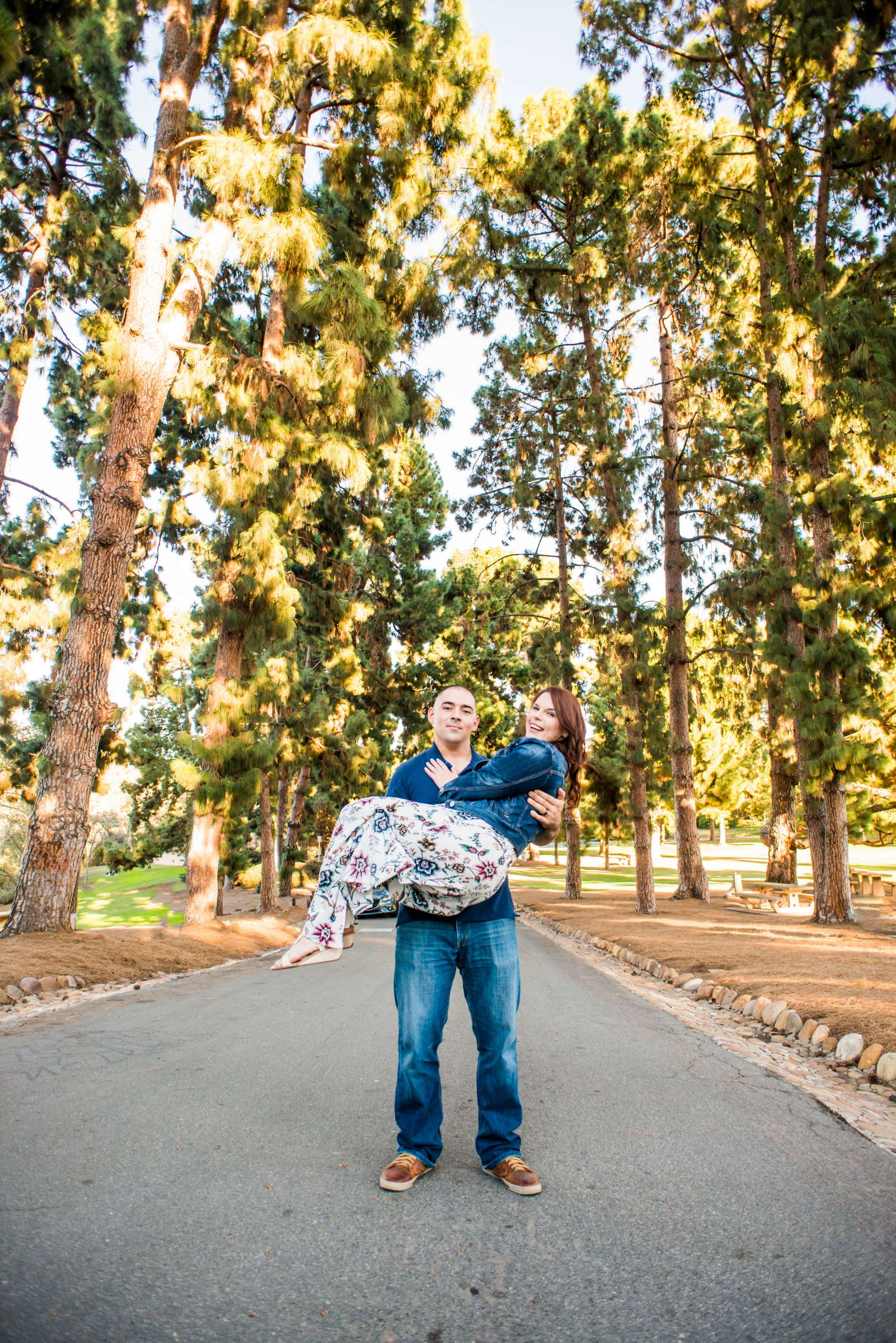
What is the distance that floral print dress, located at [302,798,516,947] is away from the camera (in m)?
2.96

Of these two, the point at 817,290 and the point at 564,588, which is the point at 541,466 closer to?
the point at 564,588

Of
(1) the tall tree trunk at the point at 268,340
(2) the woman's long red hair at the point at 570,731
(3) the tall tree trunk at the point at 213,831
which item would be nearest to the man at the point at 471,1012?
(2) the woman's long red hair at the point at 570,731

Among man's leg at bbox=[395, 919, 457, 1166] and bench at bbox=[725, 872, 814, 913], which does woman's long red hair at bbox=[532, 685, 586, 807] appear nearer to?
man's leg at bbox=[395, 919, 457, 1166]

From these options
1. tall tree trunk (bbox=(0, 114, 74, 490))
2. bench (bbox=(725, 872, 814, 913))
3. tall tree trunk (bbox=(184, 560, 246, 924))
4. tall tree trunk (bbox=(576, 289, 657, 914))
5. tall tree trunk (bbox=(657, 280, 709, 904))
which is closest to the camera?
tall tree trunk (bbox=(184, 560, 246, 924))

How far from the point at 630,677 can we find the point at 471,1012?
14664 mm

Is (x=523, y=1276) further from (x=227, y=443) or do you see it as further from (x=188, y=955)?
(x=227, y=443)

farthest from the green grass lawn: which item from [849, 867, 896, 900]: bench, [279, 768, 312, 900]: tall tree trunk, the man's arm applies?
[849, 867, 896, 900]: bench

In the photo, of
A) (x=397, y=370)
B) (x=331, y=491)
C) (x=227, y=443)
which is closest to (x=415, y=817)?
(x=227, y=443)

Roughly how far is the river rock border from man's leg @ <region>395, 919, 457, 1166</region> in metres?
1.91

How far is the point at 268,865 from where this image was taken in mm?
18094

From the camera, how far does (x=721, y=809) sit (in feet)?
147

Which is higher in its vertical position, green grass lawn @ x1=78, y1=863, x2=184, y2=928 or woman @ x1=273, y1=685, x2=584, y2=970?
woman @ x1=273, y1=685, x2=584, y2=970

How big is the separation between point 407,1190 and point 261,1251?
0.65 m

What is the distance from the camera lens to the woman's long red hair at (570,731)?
3.43 meters
